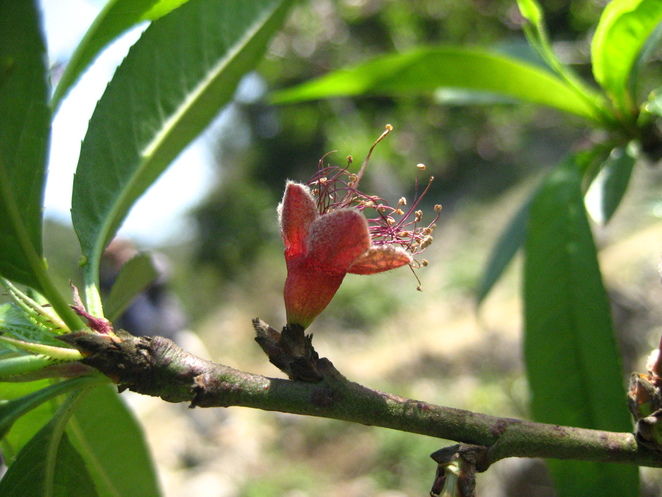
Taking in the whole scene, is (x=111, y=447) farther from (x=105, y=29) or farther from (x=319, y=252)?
(x=105, y=29)

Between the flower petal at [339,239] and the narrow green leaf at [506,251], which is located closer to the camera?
the flower petal at [339,239]

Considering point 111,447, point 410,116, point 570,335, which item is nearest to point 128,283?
point 111,447

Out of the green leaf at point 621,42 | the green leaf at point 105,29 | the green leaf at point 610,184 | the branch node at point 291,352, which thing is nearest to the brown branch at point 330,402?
the branch node at point 291,352

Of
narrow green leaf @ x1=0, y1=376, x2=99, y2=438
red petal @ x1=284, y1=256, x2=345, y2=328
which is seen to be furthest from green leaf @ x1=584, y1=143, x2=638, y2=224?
narrow green leaf @ x1=0, y1=376, x2=99, y2=438

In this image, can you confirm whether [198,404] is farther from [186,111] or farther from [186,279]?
[186,279]

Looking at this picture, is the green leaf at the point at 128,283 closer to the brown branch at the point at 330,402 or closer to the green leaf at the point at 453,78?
the brown branch at the point at 330,402

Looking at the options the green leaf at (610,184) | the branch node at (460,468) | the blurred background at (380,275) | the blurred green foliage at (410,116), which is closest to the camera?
the branch node at (460,468)
